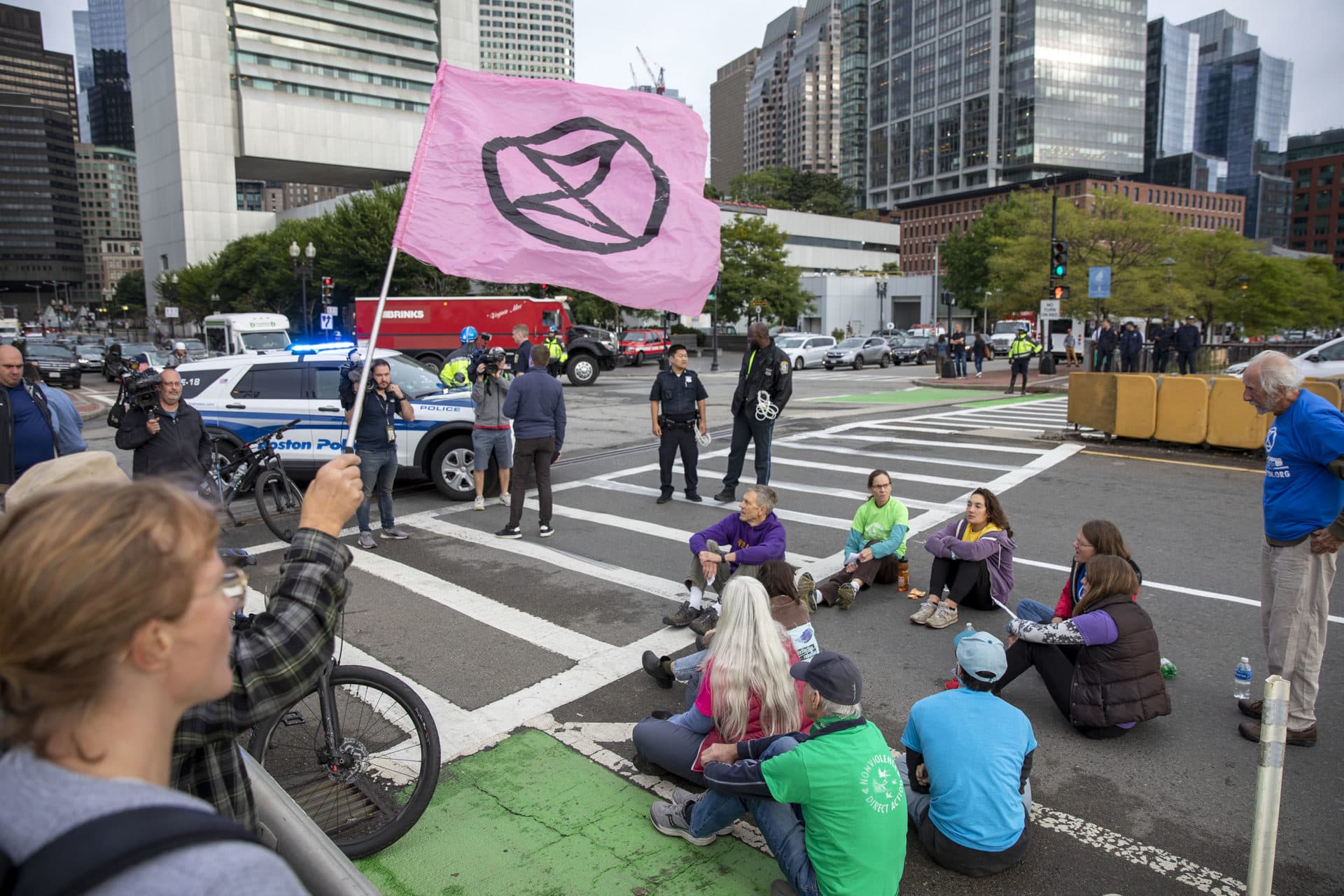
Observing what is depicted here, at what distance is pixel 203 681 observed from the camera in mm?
1289

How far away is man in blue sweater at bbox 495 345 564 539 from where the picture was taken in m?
9.44

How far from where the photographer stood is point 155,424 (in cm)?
757

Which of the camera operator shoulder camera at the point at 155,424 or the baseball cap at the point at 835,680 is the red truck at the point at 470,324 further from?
the baseball cap at the point at 835,680

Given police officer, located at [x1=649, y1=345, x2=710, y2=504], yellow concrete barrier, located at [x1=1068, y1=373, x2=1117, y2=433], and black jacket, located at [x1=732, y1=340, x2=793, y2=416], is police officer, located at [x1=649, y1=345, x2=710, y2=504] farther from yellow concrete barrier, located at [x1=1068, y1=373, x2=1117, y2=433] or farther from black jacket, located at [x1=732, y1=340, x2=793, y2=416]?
yellow concrete barrier, located at [x1=1068, y1=373, x2=1117, y2=433]

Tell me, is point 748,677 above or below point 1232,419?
below

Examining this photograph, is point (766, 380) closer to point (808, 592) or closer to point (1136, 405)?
point (808, 592)

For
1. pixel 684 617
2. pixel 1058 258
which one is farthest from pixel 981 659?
pixel 1058 258

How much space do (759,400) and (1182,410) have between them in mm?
8097

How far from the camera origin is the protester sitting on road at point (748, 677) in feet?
12.9

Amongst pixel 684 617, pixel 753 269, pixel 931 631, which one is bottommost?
pixel 931 631

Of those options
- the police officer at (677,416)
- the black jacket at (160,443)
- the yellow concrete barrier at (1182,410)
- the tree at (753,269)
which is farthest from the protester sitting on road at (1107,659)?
the tree at (753,269)

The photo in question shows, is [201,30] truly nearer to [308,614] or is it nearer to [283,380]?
[283,380]

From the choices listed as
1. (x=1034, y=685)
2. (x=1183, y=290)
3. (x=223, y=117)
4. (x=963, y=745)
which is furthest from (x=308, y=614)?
(x=223, y=117)

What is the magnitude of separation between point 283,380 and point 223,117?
87492mm
